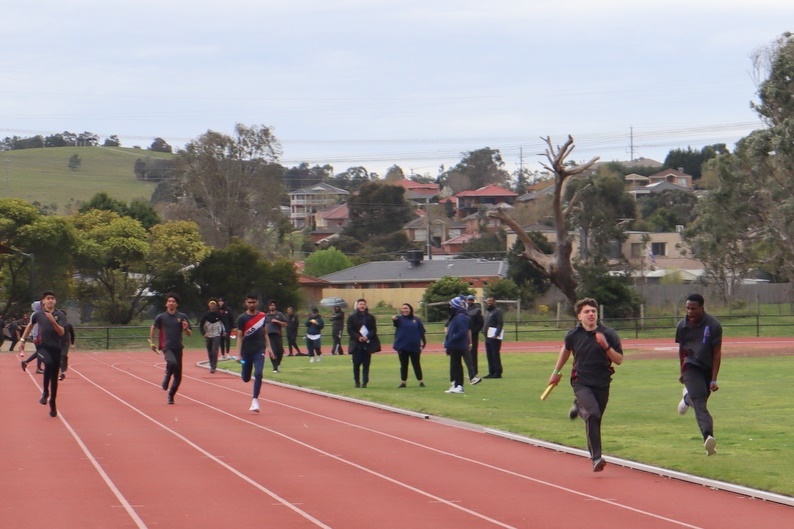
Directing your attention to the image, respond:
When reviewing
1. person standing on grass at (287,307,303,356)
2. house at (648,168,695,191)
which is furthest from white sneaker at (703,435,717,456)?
house at (648,168,695,191)

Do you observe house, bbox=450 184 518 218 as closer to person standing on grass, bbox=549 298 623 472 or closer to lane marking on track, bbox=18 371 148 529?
lane marking on track, bbox=18 371 148 529

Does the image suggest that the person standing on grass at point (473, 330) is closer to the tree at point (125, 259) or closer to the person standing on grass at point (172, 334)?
the person standing on grass at point (172, 334)

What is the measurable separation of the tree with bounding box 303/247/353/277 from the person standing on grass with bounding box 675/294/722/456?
83.5 m

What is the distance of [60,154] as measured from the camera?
195500mm

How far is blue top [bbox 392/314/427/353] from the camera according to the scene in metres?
23.0

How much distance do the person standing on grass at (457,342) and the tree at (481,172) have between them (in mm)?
157133

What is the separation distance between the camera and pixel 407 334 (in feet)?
75.5

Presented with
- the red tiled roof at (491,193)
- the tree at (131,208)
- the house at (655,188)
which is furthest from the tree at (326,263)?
the red tiled roof at (491,193)

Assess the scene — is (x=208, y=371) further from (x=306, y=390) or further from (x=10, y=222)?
(x=10, y=222)

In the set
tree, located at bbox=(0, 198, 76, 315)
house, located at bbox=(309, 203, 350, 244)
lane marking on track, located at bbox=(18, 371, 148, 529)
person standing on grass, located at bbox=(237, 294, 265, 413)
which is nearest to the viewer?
lane marking on track, located at bbox=(18, 371, 148, 529)

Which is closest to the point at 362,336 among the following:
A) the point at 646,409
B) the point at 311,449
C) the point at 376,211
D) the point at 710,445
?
the point at 646,409

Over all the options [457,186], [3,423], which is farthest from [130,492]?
[457,186]

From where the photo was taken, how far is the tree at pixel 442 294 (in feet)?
185

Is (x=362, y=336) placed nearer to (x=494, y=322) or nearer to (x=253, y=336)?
(x=494, y=322)
